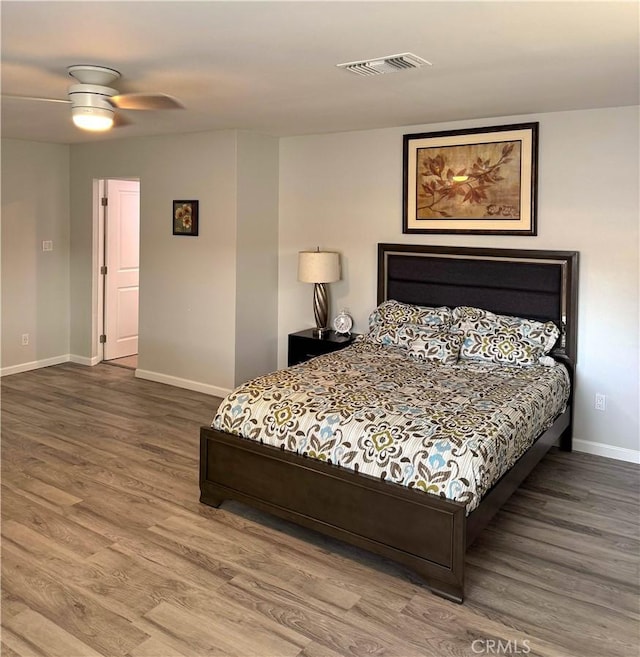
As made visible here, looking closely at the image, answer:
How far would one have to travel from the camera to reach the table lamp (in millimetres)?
5328

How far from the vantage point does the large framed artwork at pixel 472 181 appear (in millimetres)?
4578

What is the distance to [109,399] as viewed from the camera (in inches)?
223

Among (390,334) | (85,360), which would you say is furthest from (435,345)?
(85,360)

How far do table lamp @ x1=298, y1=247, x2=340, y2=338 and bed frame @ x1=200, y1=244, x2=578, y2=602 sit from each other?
0.95m

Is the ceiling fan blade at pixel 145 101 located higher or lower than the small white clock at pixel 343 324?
higher

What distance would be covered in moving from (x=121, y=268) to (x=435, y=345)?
4172 mm

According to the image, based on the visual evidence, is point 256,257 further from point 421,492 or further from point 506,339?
point 421,492

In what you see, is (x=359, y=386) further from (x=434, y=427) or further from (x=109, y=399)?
(x=109, y=399)

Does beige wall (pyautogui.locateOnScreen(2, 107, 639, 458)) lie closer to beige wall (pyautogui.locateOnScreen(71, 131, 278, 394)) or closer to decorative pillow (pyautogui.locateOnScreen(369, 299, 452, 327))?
beige wall (pyautogui.locateOnScreen(71, 131, 278, 394))

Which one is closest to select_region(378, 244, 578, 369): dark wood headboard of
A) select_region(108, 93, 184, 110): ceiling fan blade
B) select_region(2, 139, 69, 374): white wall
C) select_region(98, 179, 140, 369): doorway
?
select_region(108, 93, 184, 110): ceiling fan blade

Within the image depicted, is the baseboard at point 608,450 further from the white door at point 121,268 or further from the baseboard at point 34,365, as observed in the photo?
the baseboard at point 34,365

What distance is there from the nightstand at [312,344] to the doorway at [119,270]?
2.37m

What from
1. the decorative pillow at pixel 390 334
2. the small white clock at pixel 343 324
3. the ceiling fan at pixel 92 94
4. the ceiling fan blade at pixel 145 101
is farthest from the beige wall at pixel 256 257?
the ceiling fan at pixel 92 94

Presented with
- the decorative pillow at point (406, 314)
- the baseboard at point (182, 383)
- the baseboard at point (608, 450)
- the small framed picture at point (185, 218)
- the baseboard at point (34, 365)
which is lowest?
the baseboard at point (608, 450)
